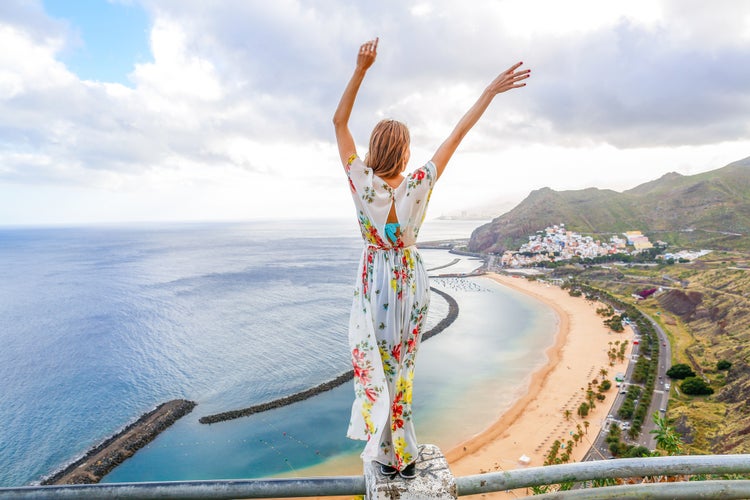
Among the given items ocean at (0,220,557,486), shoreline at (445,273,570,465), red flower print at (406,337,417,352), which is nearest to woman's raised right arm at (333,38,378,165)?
red flower print at (406,337,417,352)

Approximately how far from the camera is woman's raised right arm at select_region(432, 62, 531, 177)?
1886 mm

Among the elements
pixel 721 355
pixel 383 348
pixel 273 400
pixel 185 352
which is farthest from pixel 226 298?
pixel 383 348

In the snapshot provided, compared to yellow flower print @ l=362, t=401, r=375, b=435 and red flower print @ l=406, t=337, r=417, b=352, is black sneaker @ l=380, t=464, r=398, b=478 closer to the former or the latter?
yellow flower print @ l=362, t=401, r=375, b=435

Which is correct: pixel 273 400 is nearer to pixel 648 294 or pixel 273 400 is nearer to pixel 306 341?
pixel 306 341

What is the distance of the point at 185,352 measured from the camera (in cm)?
2853

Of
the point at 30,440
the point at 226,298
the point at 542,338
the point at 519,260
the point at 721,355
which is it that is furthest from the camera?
the point at 519,260

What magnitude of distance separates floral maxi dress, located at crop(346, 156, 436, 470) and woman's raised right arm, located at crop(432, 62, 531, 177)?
0.08 metres

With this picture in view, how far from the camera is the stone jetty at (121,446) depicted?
15.4 metres

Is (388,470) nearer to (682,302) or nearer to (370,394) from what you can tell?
(370,394)

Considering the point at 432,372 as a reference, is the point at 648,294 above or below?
above

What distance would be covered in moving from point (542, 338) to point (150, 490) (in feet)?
110

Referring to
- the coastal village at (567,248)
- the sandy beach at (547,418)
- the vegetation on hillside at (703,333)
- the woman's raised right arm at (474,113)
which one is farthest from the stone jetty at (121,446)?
the coastal village at (567,248)

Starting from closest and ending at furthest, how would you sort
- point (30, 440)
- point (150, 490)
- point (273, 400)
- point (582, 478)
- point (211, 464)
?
point (150, 490) → point (582, 478) → point (211, 464) → point (30, 440) → point (273, 400)

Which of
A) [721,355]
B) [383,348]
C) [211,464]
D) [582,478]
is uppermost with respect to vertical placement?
[383,348]
